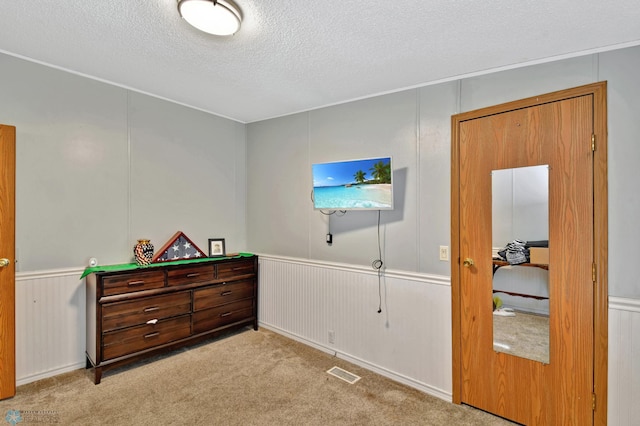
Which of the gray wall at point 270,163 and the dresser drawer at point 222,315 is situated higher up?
the gray wall at point 270,163

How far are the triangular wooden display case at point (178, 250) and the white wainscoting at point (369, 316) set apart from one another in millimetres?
868

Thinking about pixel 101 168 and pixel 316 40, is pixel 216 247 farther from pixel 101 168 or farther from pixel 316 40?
pixel 316 40

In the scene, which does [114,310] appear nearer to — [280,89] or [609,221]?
[280,89]

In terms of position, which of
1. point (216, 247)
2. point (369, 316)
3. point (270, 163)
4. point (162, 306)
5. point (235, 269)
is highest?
point (270, 163)

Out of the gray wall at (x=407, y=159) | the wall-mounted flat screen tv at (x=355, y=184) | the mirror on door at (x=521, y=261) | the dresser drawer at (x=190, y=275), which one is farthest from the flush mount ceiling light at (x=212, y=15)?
the dresser drawer at (x=190, y=275)

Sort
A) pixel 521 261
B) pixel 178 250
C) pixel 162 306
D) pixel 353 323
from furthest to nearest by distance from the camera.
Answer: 1. pixel 178 250
2. pixel 353 323
3. pixel 162 306
4. pixel 521 261

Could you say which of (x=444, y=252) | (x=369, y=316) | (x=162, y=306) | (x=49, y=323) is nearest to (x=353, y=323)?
(x=369, y=316)

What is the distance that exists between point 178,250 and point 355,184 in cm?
207

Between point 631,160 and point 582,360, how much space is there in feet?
4.26

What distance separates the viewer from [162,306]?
115 inches

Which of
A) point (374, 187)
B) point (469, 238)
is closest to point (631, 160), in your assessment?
point (469, 238)

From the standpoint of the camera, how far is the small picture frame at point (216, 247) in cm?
372

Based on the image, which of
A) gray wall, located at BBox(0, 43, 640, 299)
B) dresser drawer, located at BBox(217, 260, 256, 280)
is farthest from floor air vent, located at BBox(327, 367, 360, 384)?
dresser drawer, located at BBox(217, 260, 256, 280)

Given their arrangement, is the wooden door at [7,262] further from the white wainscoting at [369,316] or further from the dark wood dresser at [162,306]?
the white wainscoting at [369,316]
